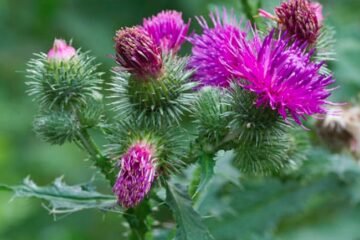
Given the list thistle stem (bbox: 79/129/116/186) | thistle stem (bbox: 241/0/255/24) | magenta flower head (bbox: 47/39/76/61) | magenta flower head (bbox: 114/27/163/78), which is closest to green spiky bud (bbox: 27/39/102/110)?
magenta flower head (bbox: 47/39/76/61)

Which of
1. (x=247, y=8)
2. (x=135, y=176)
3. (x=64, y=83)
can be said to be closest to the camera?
(x=135, y=176)

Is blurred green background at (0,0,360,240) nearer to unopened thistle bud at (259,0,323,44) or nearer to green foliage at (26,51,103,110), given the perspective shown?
green foliage at (26,51,103,110)

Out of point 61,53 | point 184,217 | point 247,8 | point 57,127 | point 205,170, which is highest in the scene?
point 61,53

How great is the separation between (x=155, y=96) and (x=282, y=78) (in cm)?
65

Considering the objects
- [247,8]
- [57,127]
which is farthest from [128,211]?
[247,8]

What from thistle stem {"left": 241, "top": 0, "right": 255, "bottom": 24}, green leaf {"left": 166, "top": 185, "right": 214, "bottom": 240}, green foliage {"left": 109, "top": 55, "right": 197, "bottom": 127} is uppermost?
thistle stem {"left": 241, "top": 0, "right": 255, "bottom": 24}

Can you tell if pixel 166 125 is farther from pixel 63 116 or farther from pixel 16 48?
pixel 16 48

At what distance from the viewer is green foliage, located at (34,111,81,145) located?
4297 millimetres

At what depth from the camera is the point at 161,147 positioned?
4.09 m

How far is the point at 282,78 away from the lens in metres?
4.00

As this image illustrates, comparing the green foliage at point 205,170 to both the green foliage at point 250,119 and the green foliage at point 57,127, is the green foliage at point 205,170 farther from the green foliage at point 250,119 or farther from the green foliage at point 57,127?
the green foliage at point 57,127

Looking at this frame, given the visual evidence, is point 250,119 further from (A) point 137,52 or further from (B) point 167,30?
(B) point 167,30

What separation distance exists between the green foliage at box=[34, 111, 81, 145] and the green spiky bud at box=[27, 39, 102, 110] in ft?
0.26

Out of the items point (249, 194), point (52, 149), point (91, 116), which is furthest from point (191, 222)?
point (52, 149)
